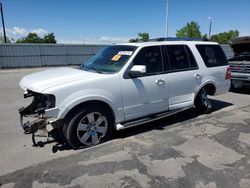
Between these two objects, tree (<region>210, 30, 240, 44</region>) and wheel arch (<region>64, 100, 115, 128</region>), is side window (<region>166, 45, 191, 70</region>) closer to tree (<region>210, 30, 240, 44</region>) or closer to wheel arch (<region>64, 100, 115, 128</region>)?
wheel arch (<region>64, 100, 115, 128</region>)

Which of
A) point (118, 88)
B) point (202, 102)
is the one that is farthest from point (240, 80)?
point (118, 88)

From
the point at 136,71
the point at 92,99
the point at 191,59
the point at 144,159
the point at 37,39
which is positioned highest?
the point at 37,39

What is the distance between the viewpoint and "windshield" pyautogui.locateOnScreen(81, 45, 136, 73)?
15.4 feet

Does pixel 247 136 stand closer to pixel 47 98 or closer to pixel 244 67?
pixel 47 98

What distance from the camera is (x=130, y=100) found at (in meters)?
4.66

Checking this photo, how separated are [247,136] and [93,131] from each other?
3.05m

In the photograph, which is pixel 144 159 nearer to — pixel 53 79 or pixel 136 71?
pixel 136 71

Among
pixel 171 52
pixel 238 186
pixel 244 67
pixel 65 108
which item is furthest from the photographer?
pixel 244 67

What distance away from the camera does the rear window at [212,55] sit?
6016 mm

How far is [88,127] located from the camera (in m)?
4.31

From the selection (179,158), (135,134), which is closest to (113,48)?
(135,134)


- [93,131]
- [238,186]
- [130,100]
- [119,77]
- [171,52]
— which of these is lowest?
[238,186]

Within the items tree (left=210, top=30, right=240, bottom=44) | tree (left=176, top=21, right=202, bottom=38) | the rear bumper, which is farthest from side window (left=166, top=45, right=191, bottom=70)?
tree (left=210, top=30, right=240, bottom=44)

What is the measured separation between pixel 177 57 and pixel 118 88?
177 centimetres
